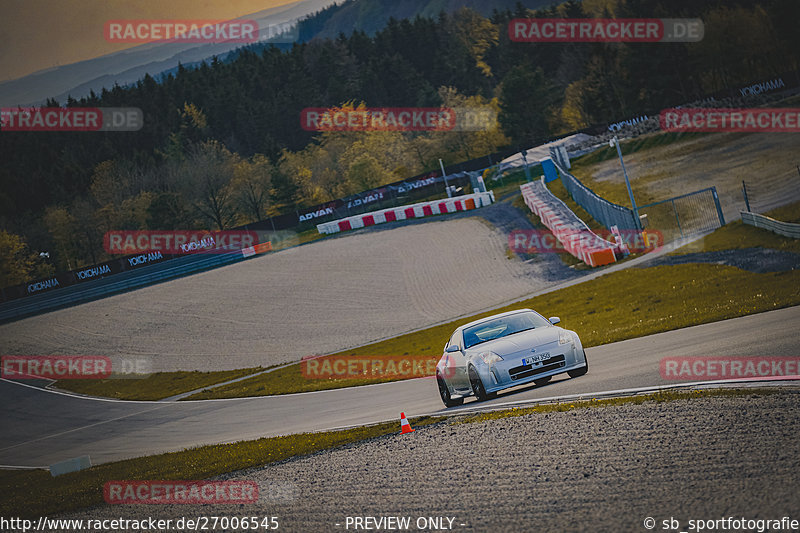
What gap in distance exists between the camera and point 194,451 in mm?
20094

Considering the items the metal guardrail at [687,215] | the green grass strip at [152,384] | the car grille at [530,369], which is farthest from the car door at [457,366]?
the metal guardrail at [687,215]

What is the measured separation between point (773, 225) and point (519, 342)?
19442 mm

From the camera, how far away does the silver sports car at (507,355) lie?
14391mm

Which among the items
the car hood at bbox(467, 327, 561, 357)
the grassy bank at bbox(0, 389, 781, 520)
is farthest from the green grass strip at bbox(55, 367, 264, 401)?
the car hood at bbox(467, 327, 561, 357)

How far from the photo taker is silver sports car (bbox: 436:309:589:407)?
1439cm

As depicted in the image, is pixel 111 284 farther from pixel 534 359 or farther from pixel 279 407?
pixel 534 359

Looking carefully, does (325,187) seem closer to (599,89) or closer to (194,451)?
(599,89)

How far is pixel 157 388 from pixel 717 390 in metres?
31.7

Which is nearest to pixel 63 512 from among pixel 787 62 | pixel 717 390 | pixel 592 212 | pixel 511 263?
pixel 717 390

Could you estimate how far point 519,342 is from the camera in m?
14.6

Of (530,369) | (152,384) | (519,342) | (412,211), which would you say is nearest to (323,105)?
(412,211)

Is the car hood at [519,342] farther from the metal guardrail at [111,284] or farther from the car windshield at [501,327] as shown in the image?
the metal guardrail at [111,284]

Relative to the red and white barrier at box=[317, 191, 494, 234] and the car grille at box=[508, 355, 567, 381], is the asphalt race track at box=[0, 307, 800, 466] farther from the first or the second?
the red and white barrier at box=[317, 191, 494, 234]

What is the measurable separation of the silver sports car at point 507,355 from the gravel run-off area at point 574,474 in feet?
4.57
